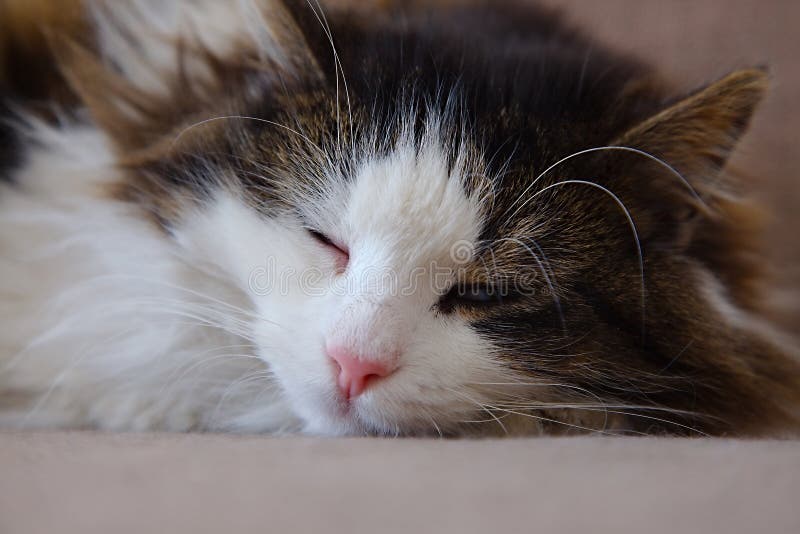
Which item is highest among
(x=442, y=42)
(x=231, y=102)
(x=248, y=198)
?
Answer: (x=442, y=42)

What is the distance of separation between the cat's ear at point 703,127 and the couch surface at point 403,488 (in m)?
0.37

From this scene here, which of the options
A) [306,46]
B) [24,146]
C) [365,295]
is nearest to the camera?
[365,295]

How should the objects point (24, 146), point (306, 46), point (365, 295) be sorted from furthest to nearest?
point (24, 146), point (306, 46), point (365, 295)

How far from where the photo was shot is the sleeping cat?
0.92 m

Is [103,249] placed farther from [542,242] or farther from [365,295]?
[542,242]

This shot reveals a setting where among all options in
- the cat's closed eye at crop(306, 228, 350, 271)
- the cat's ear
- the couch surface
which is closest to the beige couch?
the couch surface

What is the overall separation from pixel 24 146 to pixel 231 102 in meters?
0.38

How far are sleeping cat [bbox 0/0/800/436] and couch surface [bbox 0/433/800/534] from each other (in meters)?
0.17

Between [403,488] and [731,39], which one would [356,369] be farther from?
[731,39]

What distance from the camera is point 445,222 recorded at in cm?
91

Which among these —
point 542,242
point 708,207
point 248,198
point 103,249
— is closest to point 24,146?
point 103,249

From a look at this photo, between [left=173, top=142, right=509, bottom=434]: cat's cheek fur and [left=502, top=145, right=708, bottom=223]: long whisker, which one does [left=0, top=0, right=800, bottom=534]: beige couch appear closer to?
[left=173, top=142, right=509, bottom=434]: cat's cheek fur

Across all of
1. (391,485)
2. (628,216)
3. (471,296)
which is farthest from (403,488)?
(628,216)

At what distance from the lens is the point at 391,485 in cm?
67
